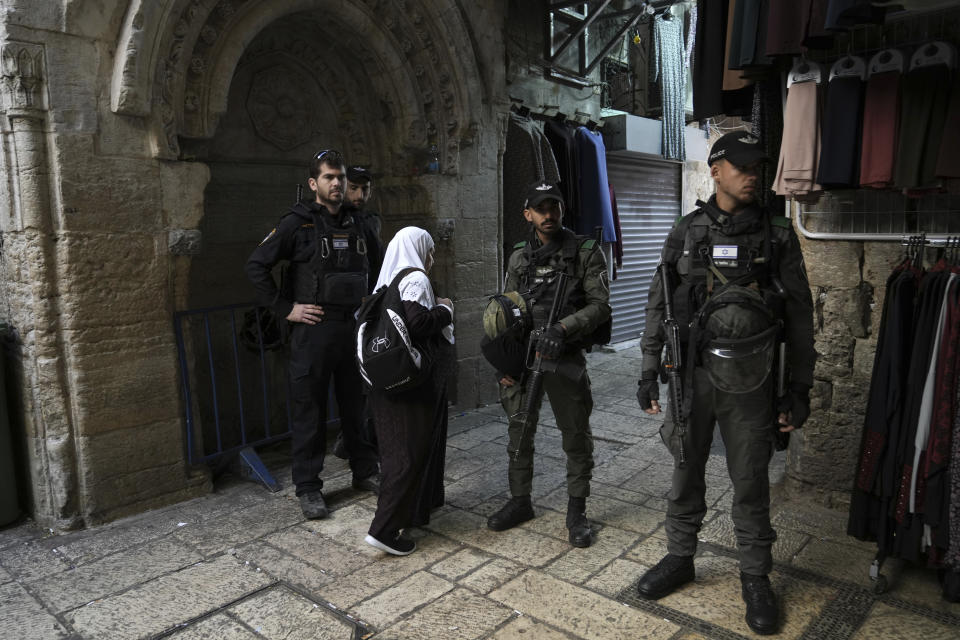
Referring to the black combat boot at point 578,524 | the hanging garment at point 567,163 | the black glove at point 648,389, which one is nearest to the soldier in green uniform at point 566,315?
the black combat boot at point 578,524

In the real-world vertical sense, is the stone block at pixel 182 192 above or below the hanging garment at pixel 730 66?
below

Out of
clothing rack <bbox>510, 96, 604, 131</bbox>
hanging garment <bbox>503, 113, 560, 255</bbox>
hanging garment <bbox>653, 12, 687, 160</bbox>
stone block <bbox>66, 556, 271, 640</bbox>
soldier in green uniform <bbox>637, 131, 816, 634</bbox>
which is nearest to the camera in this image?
soldier in green uniform <bbox>637, 131, 816, 634</bbox>

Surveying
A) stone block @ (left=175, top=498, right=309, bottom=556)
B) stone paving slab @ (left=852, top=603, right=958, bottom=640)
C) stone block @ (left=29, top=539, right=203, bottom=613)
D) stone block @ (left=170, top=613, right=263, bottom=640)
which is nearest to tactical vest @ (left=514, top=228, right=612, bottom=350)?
stone paving slab @ (left=852, top=603, right=958, bottom=640)

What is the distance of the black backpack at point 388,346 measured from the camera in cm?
347

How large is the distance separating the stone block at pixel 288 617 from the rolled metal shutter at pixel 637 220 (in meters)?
7.14

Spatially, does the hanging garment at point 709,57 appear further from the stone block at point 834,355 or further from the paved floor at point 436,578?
the paved floor at point 436,578

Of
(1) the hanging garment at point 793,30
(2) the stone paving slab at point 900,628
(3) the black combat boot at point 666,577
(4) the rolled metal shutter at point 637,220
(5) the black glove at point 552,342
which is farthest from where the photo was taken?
(4) the rolled metal shutter at point 637,220

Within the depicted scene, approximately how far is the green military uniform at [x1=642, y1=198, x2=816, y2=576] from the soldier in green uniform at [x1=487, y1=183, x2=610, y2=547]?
0.65 metres

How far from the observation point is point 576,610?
3.18 meters

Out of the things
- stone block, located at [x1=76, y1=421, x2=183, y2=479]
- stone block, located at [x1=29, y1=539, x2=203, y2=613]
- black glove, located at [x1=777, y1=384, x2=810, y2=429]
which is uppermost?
black glove, located at [x1=777, y1=384, x2=810, y2=429]

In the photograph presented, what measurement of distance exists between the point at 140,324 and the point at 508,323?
234cm

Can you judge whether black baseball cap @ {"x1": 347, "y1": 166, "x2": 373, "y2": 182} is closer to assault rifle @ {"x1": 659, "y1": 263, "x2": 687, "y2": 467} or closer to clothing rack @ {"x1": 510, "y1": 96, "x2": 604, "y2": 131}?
assault rifle @ {"x1": 659, "y1": 263, "x2": 687, "y2": 467}

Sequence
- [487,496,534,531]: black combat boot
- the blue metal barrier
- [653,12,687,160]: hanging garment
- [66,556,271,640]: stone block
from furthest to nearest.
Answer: [653,12,687,160]: hanging garment
the blue metal barrier
[487,496,534,531]: black combat boot
[66,556,271,640]: stone block

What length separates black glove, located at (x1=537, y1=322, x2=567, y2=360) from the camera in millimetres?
3570
